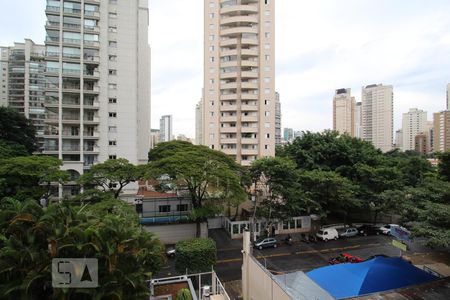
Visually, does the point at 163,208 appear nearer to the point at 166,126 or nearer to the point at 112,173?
the point at 112,173

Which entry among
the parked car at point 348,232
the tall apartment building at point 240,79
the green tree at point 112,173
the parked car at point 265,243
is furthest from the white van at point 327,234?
the green tree at point 112,173

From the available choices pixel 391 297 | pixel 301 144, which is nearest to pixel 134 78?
pixel 301 144

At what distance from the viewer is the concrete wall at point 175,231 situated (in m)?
22.3

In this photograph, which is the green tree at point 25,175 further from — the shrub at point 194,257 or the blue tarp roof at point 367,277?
the blue tarp roof at point 367,277

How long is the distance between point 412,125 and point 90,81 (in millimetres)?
95357

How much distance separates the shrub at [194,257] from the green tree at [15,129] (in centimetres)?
2393

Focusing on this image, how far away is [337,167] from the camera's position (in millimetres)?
29016

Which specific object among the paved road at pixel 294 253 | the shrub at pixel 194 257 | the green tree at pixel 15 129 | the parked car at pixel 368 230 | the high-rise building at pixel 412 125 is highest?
the high-rise building at pixel 412 125

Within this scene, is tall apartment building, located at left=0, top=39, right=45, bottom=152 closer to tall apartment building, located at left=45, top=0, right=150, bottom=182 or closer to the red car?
tall apartment building, located at left=45, top=0, right=150, bottom=182

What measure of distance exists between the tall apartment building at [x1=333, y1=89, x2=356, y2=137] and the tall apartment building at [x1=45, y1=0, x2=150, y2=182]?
204 feet

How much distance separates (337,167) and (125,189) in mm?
23861

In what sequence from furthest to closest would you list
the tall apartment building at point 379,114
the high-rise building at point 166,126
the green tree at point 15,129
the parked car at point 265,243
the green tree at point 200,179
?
the high-rise building at point 166,126 < the tall apartment building at point 379,114 < the green tree at point 15,129 < the parked car at point 265,243 < the green tree at point 200,179

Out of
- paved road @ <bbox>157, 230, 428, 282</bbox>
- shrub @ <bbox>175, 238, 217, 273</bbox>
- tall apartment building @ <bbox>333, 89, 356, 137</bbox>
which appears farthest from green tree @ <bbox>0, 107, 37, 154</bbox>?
tall apartment building @ <bbox>333, 89, 356, 137</bbox>

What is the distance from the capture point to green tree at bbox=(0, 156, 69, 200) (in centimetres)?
1855
